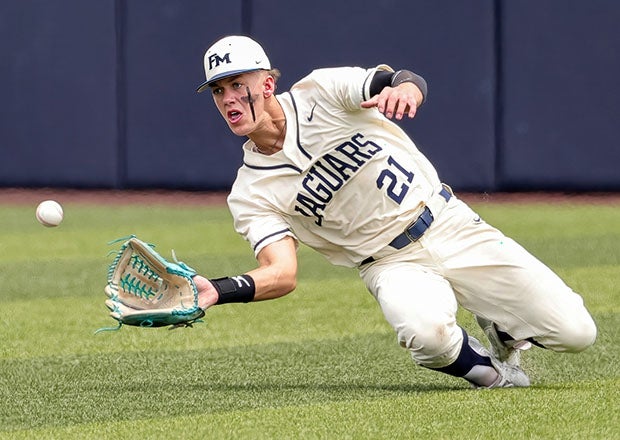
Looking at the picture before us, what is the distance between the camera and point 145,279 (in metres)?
4.82

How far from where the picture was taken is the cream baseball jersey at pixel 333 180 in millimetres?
5164

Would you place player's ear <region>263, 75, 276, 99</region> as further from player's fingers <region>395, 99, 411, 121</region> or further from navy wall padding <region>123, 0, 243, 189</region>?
navy wall padding <region>123, 0, 243, 189</region>

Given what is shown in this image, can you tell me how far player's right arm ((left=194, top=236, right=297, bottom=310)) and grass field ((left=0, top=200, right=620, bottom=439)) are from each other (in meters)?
0.39

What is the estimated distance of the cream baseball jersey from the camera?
5164mm

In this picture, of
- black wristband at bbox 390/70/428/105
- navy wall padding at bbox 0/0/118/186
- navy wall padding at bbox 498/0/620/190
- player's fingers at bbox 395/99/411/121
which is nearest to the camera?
player's fingers at bbox 395/99/411/121

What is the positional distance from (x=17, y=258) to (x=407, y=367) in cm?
549

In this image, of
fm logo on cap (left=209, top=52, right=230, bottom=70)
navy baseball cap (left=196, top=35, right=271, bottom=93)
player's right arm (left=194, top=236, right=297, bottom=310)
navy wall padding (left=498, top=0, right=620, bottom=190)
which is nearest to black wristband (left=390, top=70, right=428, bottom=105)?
navy baseball cap (left=196, top=35, right=271, bottom=93)

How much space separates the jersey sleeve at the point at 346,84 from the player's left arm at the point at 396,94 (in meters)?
0.04

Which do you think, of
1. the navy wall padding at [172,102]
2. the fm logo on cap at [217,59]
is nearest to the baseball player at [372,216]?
the fm logo on cap at [217,59]

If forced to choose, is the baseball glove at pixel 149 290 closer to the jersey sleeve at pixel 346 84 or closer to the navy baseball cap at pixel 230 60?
the navy baseball cap at pixel 230 60

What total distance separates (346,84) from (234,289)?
36.7 inches

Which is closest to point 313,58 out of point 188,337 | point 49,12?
point 49,12

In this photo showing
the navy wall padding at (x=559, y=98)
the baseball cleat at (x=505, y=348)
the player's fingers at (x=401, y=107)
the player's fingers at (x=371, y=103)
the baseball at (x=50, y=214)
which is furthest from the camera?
the navy wall padding at (x=559, y=98)

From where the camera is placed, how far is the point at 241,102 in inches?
199
